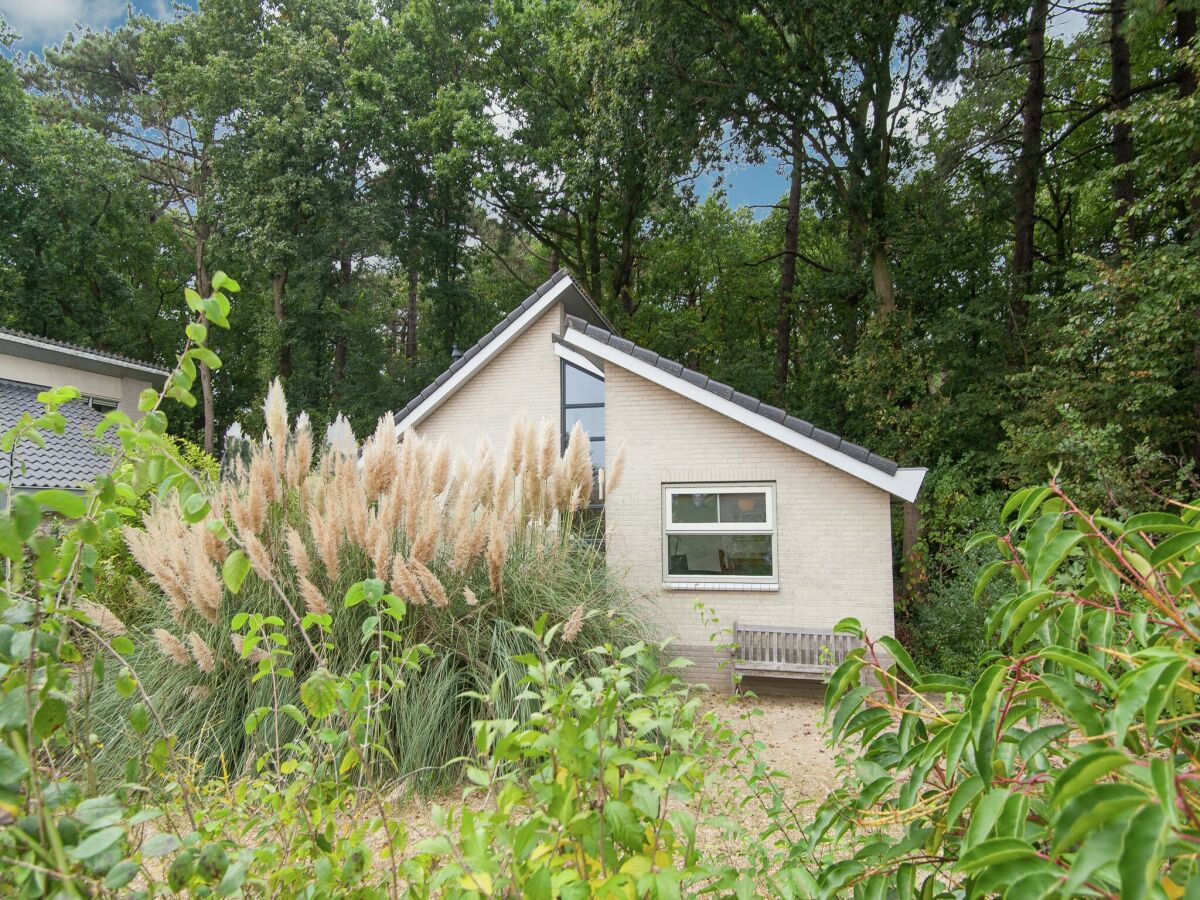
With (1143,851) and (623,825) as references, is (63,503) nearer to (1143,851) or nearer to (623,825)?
(623,825)

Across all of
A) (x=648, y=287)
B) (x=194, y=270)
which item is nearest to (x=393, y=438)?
(x=648, y=287)

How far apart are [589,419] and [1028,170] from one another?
→ 28.0 ft

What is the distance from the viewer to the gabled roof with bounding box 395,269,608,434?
26.7ft

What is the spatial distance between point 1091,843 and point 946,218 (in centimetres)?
1270

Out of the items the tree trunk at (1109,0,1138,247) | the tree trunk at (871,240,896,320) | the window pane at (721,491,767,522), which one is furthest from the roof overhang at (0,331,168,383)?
the tree trunk at (1109,0,1138,247)

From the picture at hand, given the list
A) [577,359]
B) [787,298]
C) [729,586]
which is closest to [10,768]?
[729,586]

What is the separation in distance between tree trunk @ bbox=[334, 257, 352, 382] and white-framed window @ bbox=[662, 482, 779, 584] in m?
13.0

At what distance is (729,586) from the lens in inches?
260

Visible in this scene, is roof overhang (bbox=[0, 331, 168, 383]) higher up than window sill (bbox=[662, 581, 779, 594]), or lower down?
higher up

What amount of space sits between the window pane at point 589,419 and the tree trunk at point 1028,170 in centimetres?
690

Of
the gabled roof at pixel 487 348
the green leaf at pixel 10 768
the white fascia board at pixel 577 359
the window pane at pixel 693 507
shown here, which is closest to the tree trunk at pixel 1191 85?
the window pane at pixel 693 507

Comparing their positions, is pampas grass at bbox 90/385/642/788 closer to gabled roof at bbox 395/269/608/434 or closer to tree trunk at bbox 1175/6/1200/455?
gabled roof at bbox 395/269/608/434

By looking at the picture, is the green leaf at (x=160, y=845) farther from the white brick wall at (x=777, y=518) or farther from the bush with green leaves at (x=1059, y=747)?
the white brick wall at (x=777, y=518)

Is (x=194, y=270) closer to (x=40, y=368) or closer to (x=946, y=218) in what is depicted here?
(x=40, y=368)
